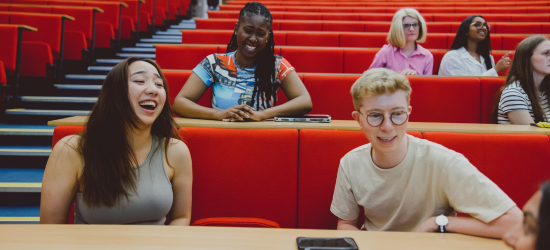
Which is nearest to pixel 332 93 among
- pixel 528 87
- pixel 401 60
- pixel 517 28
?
pixel 401 60

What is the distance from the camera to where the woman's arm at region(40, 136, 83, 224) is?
580 millimetres

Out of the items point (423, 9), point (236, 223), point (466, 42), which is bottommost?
point (236, 223)

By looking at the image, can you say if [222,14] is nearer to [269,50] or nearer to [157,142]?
[269,50]

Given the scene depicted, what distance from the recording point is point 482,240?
442 mm

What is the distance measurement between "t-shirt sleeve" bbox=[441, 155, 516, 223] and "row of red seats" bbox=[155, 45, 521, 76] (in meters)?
1.02

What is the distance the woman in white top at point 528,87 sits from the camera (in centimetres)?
97

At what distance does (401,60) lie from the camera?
1.42 metres

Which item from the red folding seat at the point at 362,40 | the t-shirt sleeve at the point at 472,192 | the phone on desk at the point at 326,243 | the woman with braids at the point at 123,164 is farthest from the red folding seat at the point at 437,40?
the phone on desk at the point at 326,243

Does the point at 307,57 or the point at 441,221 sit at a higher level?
the point at 307,57

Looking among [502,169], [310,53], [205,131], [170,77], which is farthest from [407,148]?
[310,53]

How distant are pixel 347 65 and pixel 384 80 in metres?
1.00

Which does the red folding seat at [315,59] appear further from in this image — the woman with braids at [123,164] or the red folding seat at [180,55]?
the woman with braids at [123,164]

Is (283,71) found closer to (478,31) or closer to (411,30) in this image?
(411,30)

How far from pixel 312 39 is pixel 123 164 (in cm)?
145
